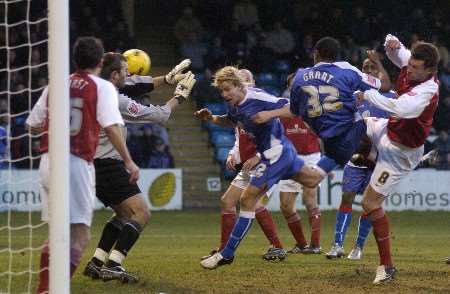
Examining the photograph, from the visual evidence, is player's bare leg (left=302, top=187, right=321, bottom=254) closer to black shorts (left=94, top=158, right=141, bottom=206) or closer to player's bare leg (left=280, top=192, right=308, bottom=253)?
player's bare leg (left=280, top=192, right=308, bottom=253)

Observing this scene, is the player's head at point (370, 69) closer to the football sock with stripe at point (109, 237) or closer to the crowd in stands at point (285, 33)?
the football sock with stripe at point (109, 237)

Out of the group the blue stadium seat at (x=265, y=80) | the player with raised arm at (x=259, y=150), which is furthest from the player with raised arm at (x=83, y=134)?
the blue stadium seat at (x=265, y=80)

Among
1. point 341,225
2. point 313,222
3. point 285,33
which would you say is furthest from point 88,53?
point 285,33

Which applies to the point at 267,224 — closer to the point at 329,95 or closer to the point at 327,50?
the point at 329,95

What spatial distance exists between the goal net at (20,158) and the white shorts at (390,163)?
10.9 feet

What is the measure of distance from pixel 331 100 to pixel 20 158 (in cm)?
524

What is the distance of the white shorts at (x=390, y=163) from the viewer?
941 cm

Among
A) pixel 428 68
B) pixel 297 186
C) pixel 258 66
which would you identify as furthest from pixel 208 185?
pixel 428 68

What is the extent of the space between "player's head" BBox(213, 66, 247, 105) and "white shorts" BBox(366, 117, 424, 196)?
161cm

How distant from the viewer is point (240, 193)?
11344 millimetres

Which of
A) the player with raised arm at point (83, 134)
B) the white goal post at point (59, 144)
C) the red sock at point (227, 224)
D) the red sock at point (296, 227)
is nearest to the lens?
the white goal post at point (59, 144)

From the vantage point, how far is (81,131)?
7.66 metres

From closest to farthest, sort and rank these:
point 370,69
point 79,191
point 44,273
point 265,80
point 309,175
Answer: point 44,273 → point 79,191 → point 309,175 → point 370,69 → point 265,80

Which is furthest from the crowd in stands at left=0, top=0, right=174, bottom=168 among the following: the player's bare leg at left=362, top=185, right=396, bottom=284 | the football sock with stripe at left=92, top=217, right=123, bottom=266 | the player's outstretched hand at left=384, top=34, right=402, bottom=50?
the player's bare leg at left=362, top=185, right=396, bottom=284
